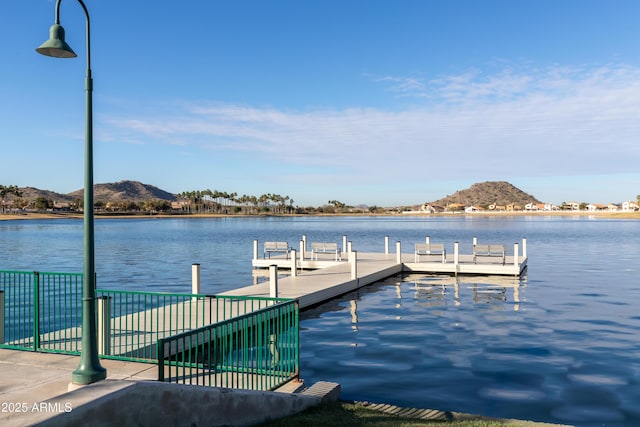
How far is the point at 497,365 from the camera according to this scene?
41.0ft

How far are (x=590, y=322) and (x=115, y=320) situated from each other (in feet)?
49.1

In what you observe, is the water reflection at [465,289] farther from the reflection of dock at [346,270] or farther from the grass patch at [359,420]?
the grass patch at [359,420]

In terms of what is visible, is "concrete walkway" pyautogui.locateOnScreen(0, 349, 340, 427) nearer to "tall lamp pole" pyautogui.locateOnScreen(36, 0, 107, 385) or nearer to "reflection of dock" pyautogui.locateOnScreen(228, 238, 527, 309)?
"tall lamp pole" pyautogui.locateOnScreen(36, 0, 107, 385)

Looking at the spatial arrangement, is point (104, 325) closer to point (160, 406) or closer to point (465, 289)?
point (160, 406)

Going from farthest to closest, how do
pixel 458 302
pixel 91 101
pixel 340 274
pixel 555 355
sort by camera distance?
pixel 340 274 < pixel 458 302 < pixel 555 355 < pixel 91 101

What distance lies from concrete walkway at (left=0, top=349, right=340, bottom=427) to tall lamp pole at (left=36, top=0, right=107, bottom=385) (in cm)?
35

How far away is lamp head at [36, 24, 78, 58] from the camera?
748 cm

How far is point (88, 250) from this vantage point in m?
7.28

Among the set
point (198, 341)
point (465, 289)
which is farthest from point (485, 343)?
point (465, 289)

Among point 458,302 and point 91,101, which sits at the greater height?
point 91,101

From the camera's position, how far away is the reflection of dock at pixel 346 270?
2073 cm

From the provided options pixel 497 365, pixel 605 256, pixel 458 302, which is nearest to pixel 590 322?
pixel 458 302

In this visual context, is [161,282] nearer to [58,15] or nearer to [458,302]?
[458,302]

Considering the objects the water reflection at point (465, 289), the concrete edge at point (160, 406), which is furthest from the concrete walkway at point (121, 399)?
the water reflection at point (465, 289)
